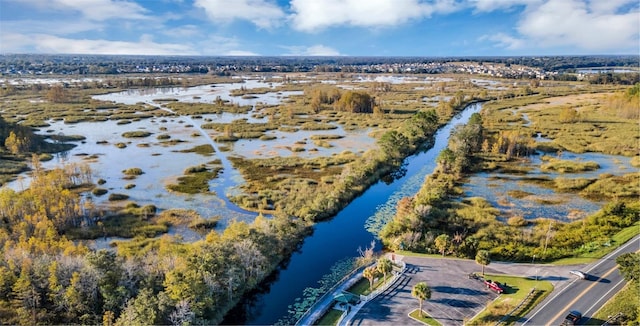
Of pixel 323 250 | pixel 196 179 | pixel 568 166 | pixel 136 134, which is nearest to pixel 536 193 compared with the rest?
pixel 568 166

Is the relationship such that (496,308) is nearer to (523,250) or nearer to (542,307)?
(542,307)

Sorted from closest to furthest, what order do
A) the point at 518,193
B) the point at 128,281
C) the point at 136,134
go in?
the point at 128,281
the point at 518,193
the point at 136,134

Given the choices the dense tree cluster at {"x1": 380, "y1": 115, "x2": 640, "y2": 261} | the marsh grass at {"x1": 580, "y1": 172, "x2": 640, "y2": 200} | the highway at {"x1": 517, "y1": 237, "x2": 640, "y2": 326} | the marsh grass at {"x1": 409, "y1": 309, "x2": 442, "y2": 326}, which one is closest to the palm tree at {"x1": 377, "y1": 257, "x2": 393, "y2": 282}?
the marsh grass at {"x1": 409, "y1": 309, "x2": 442, "y2": 326}

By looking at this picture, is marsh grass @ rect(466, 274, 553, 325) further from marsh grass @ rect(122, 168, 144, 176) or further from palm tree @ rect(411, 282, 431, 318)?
marsh grass @ rect(122, 168, 144, 176)

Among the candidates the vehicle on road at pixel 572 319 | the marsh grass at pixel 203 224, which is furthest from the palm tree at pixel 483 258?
the marsh grass at pixel 203 224

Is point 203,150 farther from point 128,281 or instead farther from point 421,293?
point 421,293

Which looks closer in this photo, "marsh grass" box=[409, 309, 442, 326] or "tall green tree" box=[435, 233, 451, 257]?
"marsh grass" box=[409, 309, 442, 326]
